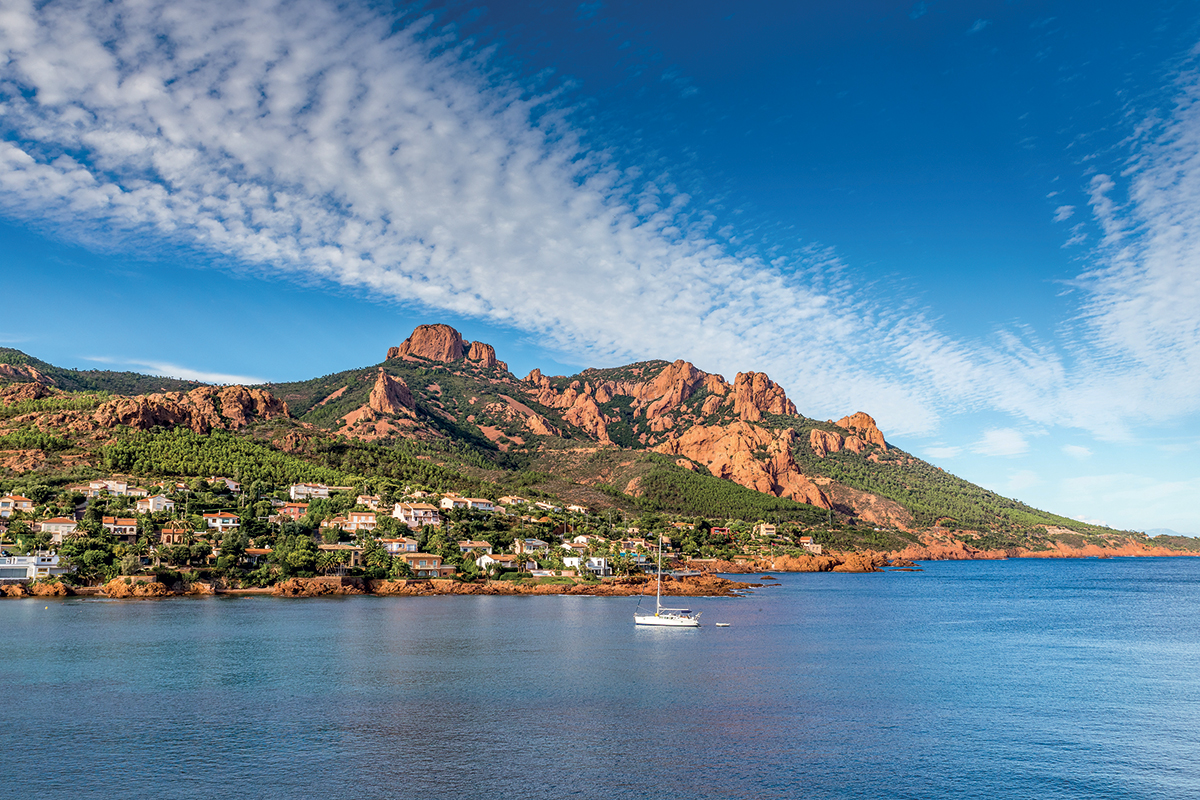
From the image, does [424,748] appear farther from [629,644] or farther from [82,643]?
[82,643]

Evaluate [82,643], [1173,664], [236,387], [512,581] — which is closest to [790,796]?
[1173,664]

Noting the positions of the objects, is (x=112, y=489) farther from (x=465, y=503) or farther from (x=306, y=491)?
(x=465, y=503)

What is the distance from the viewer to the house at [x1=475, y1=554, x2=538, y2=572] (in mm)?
90562

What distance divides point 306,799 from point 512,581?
67472 mm

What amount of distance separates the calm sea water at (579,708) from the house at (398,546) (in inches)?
1133

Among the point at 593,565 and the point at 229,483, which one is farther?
the point at 229,483

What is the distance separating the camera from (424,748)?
25.6m

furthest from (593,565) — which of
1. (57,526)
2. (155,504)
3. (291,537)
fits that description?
(57,526)

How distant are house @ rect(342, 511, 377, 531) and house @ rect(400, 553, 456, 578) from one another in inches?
398

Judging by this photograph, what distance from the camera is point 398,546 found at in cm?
9081

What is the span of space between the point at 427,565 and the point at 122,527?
112 feet

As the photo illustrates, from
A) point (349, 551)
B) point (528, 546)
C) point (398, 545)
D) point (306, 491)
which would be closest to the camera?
point (349, 551)

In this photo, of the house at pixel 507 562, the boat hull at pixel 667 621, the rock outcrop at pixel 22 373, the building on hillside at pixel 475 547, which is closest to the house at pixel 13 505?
the building on hillside at pixel 475 547

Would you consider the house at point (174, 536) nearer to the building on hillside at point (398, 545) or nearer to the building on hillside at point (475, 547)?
the building on hillside at point (398, 545)
